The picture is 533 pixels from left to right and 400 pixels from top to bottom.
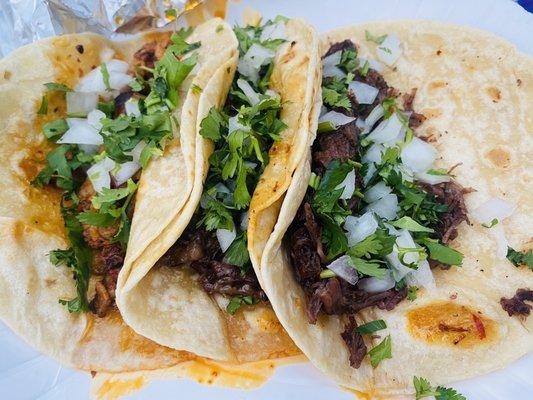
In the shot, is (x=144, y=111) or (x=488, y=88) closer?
(x=144, y=111)

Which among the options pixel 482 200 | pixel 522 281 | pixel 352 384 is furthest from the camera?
pixel 482 200

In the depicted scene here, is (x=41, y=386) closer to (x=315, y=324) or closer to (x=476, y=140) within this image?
(x=315, y=324)

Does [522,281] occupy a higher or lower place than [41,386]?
higher

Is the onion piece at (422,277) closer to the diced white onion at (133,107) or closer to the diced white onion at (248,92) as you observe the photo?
the diced white onion at (248,92)

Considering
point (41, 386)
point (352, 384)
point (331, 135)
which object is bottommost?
point (41, 386)

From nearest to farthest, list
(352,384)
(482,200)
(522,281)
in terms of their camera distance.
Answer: (352,384) < (522,281) < (482,200)

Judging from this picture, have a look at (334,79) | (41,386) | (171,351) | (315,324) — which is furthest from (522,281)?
(41,386)
